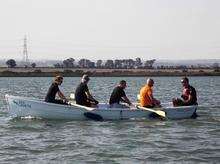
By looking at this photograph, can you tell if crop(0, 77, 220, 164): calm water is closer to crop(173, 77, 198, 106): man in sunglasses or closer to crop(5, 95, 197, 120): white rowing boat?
crop(5, 95, 197, 120): white rowing boat

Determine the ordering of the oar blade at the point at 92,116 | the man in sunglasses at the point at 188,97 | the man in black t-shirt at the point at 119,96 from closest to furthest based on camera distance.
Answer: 1. the oar blade at the point at 92,116
2. the man in black t-shirt at the point at 119,96
3. the man in sunglasses at the point at 188,97

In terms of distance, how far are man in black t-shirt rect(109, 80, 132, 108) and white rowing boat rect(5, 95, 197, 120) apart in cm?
82

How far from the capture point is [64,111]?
2589 cm

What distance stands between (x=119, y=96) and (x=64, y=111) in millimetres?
2853

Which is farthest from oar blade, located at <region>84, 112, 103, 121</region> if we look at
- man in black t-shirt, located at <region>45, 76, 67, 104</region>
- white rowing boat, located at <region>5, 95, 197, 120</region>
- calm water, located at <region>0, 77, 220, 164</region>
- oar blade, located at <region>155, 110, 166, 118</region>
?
oar blade, located at <region>155, 110, 166, 118</region>

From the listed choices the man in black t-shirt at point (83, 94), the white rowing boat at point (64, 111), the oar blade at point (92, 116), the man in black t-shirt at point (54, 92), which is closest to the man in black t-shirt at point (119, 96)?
the white rowing boat at point (64, 111)

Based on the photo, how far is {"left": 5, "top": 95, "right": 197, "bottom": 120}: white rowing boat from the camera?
25.6 meters

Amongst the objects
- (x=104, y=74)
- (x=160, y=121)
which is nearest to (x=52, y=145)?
(x=160, y=121)

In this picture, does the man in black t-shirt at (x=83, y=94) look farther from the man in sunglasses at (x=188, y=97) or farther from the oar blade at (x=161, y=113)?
the man in sunglasses at (x=188, y=97)

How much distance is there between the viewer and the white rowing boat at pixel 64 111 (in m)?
25.6

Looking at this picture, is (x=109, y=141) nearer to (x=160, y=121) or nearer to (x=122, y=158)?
(x=122, y=158)

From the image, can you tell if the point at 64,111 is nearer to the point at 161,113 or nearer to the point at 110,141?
the point at 161,113

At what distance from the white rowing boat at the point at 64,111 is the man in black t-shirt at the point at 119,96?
32.5 inches

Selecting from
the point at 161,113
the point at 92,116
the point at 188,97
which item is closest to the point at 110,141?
the point at 92,116
